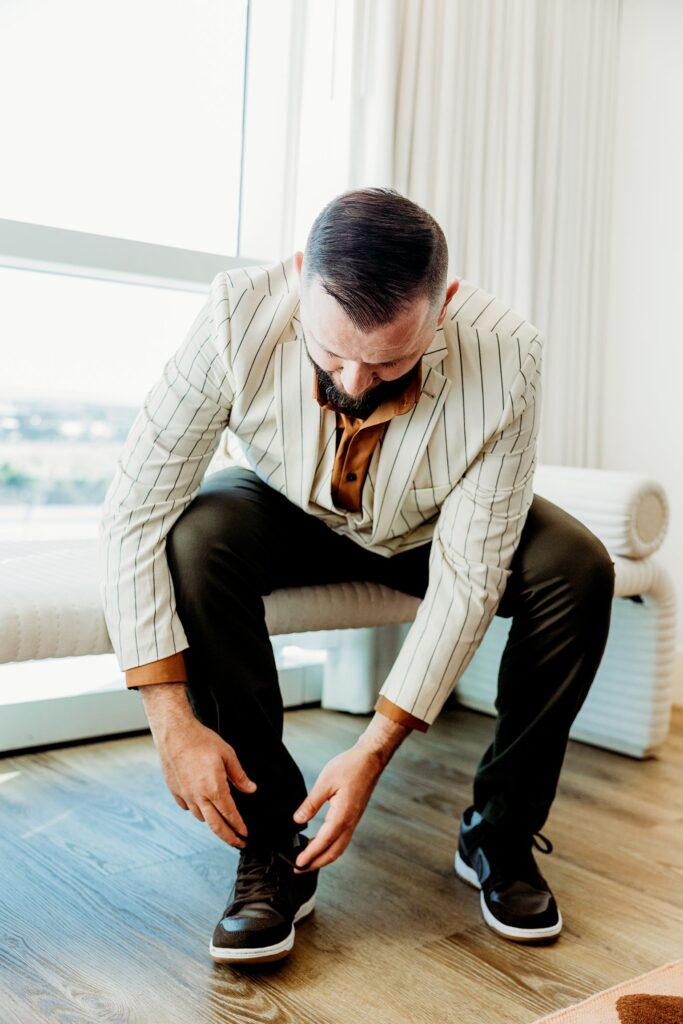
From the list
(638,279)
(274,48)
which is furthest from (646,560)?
(274,48)

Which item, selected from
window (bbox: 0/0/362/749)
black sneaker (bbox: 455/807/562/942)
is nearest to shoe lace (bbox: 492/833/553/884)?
black sneaker (bbox: 455/807/562/942)

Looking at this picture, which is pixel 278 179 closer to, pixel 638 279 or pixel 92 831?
pixel 638 279

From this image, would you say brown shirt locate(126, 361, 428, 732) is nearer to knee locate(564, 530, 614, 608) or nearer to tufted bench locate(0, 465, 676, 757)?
tufted bench locate(0, 465, 676, 757)

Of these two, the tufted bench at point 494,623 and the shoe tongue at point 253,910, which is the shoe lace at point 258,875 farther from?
the tufted bench at point 494,623

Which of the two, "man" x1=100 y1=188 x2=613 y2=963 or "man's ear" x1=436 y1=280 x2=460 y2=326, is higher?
"man's ear" x1=436 y1=280 x2=460 y2=326

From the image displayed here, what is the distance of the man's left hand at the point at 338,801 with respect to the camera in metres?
1.09

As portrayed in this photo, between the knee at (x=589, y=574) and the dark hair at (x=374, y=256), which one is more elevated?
the dark hair at (x=374, y=256)

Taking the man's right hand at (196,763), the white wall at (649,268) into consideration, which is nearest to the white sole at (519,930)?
the man's right hand at (196,763)

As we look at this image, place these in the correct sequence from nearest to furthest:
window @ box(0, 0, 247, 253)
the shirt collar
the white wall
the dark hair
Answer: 1. the dark hair
2. the shirt collar
3. window @ box(0, 0, 247, 253)
4. the white wall

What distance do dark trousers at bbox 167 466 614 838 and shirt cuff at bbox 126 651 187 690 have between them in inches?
1.3

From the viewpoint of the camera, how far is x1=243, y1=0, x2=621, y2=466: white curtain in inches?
82.9

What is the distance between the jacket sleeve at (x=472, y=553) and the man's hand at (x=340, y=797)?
3.5 inches

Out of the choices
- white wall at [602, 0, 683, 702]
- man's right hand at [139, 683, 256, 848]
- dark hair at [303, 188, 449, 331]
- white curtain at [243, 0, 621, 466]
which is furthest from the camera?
white wall at [602, 0, 683, 702]

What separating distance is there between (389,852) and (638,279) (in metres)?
1.76
